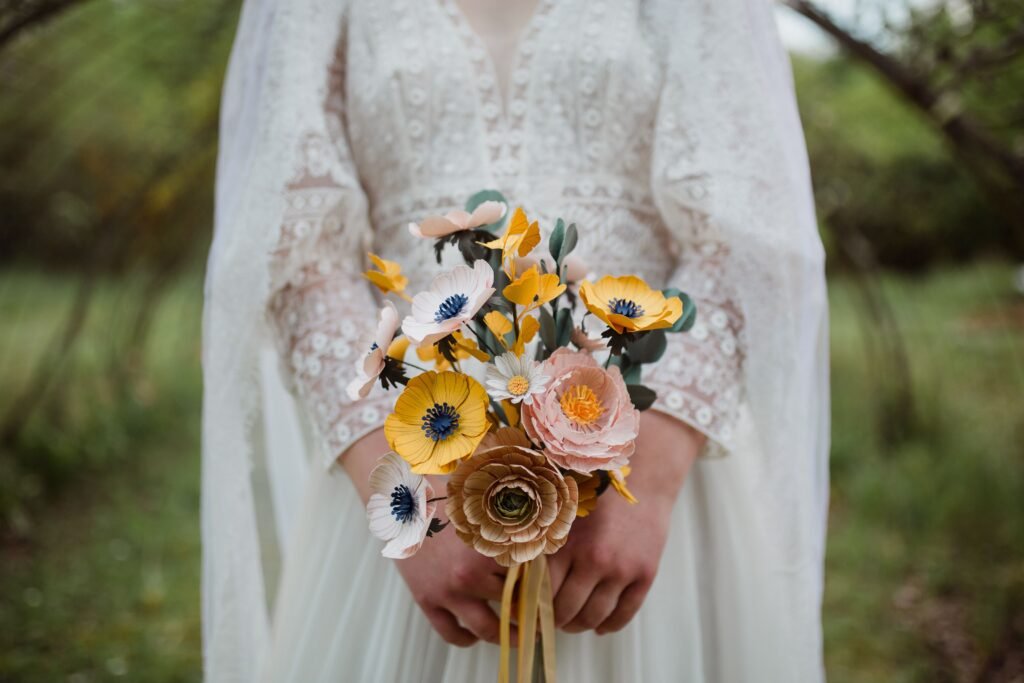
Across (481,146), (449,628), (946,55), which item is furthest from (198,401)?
(449,628)

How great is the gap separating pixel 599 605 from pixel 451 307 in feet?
1.24

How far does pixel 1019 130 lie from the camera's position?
2.50 metres

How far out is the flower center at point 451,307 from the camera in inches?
30.8

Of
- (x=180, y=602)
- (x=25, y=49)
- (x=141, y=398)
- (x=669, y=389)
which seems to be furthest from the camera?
(x=141, y=398)

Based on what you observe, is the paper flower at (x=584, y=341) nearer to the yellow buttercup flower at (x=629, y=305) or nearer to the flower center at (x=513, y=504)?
the yellow buttercup flower at (x=629, y=305)

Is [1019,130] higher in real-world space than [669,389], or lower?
higher

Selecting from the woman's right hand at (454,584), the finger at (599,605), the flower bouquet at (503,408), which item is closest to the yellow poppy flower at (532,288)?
the flower bouquet at (503,408)

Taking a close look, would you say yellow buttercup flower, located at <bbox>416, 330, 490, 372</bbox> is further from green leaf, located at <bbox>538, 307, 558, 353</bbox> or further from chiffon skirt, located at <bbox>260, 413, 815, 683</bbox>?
chiffon skirt, located at <bbox>260, 413, 815, 683</bbox>

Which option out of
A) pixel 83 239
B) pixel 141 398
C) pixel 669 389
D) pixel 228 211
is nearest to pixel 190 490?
pixel 141 398

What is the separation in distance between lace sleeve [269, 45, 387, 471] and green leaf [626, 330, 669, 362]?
1.03ft

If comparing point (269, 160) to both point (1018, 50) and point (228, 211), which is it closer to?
point (228, 211)

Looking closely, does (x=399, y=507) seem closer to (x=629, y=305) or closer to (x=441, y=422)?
(x=441, y=422)

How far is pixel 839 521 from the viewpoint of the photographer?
12.9 ft

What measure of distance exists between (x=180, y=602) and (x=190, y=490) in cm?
117
